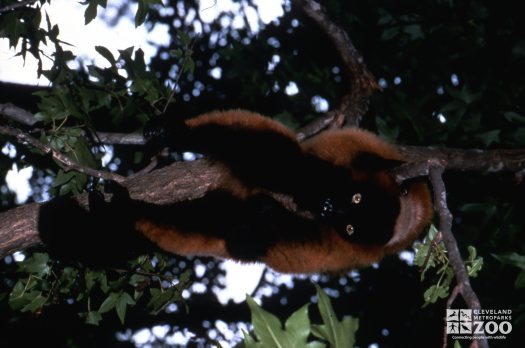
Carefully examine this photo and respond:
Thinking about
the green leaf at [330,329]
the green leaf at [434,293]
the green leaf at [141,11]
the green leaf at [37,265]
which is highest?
the green leaf at [141,11]

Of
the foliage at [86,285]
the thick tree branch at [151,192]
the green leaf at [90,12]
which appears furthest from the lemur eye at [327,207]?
the green leaf at [90,12]

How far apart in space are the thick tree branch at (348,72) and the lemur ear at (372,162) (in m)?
0.42

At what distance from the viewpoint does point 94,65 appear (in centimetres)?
460

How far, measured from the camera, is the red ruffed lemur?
413cm

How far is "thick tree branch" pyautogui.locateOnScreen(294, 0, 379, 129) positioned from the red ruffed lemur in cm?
26

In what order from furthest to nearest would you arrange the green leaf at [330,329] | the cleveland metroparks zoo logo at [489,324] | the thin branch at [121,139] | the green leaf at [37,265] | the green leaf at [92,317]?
the thin branch at [121,139] → the green leaf at [92,317] → the green leaf at [37,265] → the cleveland metroparks zoo logo at [489,324] → the green leaf at [330,329]

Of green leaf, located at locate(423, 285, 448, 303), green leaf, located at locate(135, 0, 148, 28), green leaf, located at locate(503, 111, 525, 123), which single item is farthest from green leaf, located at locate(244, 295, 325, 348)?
green leaf, located at locate(503, 111, 525, 123)

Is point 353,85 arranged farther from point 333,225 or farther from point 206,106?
point 206,106

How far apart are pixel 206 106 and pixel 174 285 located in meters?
2.77

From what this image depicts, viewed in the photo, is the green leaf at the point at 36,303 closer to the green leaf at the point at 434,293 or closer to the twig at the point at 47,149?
the twig at the point at 47,149

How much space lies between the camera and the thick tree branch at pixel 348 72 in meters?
4.54

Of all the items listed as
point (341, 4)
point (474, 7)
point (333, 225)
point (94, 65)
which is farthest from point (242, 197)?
point (474, 7)

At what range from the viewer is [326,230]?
15.6 ft

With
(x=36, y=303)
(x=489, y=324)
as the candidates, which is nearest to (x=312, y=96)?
(x=489, y=324)
